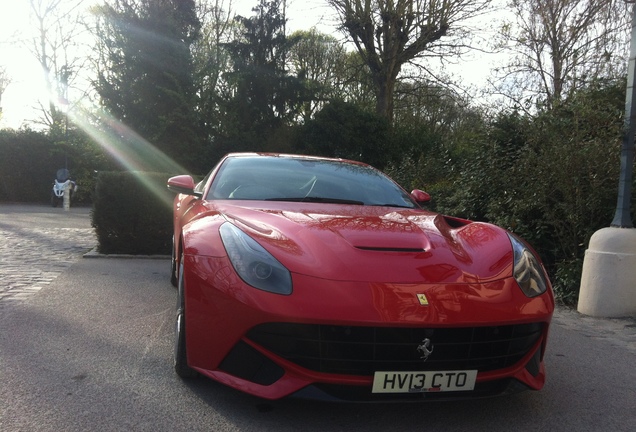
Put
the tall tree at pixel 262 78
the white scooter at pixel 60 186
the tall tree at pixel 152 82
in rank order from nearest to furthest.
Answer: the white scooter at pixel 60 186, the tall tree at pixel 152 82, the tall tree at pixel 262 78

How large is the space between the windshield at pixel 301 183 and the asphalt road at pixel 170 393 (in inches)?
47.0

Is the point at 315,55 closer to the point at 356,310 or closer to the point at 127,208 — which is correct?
the point at 127,208

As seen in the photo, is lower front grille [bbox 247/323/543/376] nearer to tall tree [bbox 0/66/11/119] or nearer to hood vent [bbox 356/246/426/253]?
hood vent [bbox 356/246/426/253]

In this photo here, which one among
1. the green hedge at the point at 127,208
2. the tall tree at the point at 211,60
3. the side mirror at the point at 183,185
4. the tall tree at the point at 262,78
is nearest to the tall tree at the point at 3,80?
the tall tree at the point at 211,60

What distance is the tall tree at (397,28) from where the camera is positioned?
840 inches

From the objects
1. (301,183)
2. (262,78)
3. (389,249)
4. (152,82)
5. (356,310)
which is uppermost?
(262,78)

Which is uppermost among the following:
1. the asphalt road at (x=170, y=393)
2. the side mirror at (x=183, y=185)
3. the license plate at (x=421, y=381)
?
the side mirror at (x=183, y=185)

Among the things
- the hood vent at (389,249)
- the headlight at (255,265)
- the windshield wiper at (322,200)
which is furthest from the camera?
the windshield wiper at (322,200)

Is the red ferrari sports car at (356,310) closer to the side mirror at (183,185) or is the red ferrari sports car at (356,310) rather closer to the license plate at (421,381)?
the license plate at (421,381)

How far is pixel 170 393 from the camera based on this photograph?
3025 millimetres

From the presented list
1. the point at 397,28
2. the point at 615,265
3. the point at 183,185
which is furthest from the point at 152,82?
the point at 615,265

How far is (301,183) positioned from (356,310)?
1870mm

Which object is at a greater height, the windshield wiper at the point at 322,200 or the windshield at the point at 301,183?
the windshield at the point at 301,183

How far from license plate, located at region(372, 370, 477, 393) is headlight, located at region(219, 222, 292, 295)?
56cm
